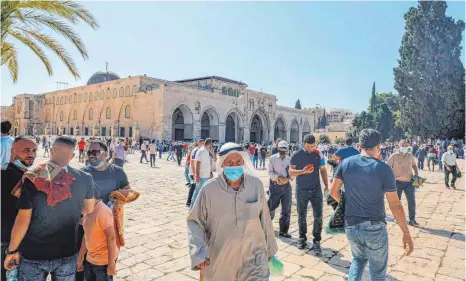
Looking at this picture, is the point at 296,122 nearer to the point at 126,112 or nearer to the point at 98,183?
the point at 126,112

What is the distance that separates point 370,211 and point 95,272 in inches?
93.5

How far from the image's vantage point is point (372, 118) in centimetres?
4506

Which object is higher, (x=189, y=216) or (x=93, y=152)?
(x=93, y=152)

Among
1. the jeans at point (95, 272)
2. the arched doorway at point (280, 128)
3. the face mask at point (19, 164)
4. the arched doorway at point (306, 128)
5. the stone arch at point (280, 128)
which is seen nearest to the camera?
the jeans at point (95, 272)

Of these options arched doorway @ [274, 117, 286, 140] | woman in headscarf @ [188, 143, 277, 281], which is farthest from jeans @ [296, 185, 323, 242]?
arched doorway @ [274, 117, 286, 140]

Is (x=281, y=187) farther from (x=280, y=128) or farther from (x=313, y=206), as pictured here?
(x=280, y=128)

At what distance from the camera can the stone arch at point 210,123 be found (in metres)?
38.5

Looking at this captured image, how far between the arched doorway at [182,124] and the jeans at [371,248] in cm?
3327

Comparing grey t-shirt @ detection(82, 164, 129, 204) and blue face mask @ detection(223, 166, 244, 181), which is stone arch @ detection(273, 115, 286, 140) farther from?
blue face mask @ detection(223, 166, 244, 181)

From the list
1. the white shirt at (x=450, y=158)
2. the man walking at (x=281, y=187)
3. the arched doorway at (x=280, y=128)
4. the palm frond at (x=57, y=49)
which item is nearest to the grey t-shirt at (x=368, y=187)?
the man walking at (x=281, y=187)

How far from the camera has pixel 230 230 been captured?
217cm

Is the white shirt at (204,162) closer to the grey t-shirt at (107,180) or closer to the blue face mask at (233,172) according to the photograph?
the grey t-shirt at (107,180)

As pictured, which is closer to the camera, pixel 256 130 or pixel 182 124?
pixel 182 124

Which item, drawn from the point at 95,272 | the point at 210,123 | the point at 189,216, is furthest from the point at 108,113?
the point at 189,216
